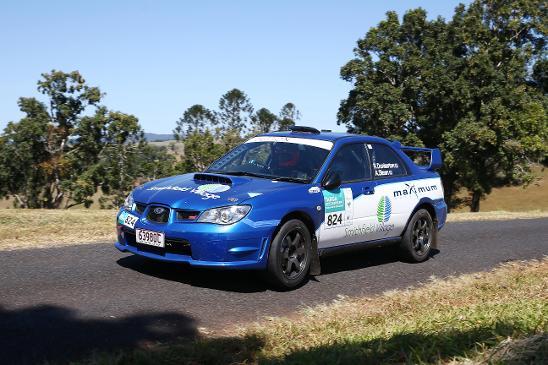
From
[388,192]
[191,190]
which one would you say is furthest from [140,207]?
[388,192]

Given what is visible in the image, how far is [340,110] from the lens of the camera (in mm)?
43250

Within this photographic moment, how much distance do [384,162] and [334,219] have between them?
5.07 feet

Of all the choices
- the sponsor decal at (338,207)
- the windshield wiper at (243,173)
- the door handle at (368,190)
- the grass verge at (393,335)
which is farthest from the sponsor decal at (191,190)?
the door handle at (368,190)

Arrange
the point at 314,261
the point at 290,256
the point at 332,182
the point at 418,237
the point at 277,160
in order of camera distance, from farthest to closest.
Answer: the point at 418,237 → the point at 277,160 → the point at 332,182 → the point at 314,261 → the point at 290,256

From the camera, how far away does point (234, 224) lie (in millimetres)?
6547

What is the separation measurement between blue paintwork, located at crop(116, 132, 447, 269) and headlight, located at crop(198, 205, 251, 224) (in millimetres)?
43

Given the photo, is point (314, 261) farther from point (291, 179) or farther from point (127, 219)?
point (127, 219)

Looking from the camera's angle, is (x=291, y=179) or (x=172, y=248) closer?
(x=172, y=248)

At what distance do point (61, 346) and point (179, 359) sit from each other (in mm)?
962

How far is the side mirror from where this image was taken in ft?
24.6

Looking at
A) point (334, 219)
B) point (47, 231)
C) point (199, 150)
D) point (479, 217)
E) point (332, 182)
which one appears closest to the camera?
point (332, 182)

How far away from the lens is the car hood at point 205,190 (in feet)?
22.0

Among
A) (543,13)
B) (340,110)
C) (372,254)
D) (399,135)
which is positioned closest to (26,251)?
(372,254)

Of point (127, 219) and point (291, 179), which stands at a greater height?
point (291, 179)
